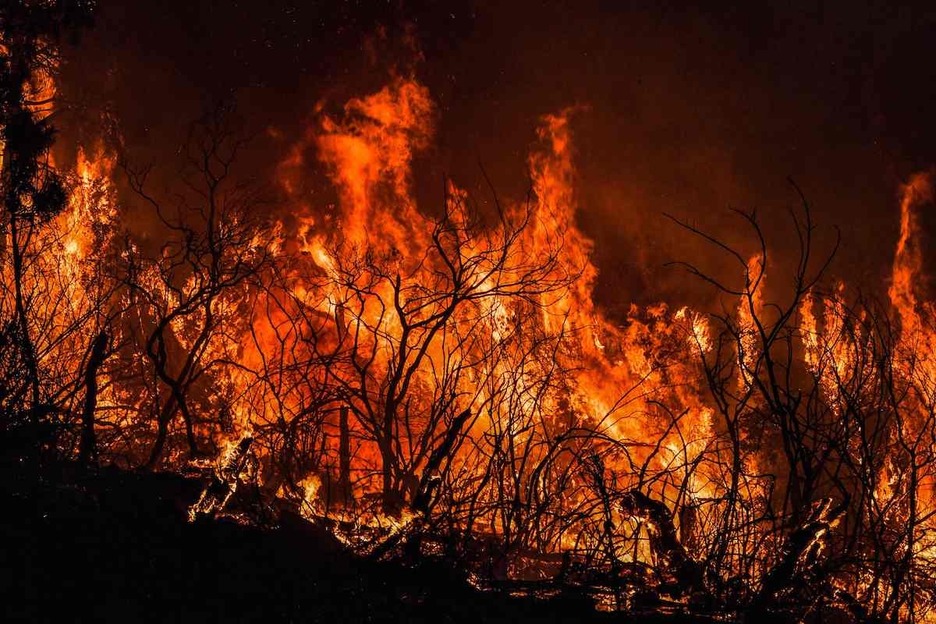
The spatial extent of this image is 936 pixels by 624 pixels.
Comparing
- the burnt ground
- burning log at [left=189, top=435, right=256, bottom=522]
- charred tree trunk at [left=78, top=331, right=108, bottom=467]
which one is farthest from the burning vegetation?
the burnt ground

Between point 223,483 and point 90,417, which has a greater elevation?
point 90,417

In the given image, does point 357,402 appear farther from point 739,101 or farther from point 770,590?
point 770,590

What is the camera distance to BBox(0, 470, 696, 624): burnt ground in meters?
4.65

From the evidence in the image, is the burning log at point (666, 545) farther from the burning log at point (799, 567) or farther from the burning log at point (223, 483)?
the burning log at point (223, 483)

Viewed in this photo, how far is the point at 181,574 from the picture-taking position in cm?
490

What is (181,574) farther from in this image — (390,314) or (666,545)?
(390,314)

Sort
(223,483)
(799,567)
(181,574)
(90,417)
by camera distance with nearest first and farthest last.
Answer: (181,574) < (799,567) < (223,483) < (90,417)

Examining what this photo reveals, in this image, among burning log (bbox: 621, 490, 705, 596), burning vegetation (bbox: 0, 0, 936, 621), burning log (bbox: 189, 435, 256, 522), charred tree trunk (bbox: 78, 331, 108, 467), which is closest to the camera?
burning log (bbox: 189, 435, 256, 522)

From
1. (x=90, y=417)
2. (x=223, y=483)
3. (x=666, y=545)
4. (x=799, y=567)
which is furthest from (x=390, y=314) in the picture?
(x=799, y=567)

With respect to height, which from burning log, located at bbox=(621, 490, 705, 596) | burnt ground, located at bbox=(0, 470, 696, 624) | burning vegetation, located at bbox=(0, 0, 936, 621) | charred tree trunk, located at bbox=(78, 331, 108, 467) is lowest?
burnt ground, located at bbox=(0, 470, 696, 624)

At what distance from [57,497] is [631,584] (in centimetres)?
355

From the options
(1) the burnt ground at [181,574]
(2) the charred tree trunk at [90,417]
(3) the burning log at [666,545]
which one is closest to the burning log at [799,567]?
(3) the burning log at [666,545]

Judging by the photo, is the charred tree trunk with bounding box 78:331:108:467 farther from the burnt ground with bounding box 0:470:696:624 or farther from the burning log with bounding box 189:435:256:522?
the burning log with bounding box 189:435:256:522

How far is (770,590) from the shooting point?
515cm
